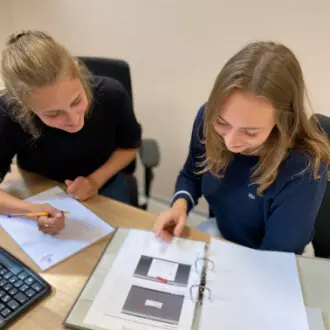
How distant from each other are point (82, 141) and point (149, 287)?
590mm

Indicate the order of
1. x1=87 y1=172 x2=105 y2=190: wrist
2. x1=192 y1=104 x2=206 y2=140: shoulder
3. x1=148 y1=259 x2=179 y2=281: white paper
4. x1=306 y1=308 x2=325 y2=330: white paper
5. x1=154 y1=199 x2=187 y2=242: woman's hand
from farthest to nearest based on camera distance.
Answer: x1=87 y1=172 x2=105 y2=190: wrist
x1=192 y1=104 x2=206 y2=140: shoulder
x1=154 y1=199 x2=187 y2=242: woman's hand
x1=148 y1=259 x2=179 y2=281: white paper
x1=306 y1=308 x2=325 y2=330: white paper

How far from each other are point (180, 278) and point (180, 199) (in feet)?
1.00

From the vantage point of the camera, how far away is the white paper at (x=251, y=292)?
75 cm

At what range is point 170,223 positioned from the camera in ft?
3.26

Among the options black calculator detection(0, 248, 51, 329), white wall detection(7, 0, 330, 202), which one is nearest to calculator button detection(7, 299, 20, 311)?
black calculator detection(0, 248, 51, 329)

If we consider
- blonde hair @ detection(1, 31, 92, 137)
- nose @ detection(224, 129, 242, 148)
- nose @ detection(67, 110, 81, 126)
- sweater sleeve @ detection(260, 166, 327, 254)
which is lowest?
sweater sleeve @ detection(260, 166, 327, 254)

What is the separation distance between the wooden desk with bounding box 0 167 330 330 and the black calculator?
18 millimetres

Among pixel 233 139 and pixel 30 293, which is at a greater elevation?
pixel 233 139

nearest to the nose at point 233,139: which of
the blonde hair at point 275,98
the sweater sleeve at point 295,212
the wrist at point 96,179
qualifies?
the blonde hair at point 275,98

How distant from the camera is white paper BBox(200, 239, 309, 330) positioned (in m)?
0.75

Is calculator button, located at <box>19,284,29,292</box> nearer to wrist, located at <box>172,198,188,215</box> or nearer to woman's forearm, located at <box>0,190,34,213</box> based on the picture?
woman's forearm, located at <box>0,190,34,213</box>

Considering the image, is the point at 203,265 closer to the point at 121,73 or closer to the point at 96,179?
the point at 96,179

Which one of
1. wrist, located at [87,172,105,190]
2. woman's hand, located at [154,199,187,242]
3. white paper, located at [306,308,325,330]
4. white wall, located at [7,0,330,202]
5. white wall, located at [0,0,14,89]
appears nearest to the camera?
white paper, located at [306,308,325,330]

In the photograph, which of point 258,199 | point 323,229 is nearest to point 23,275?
point 258,199
